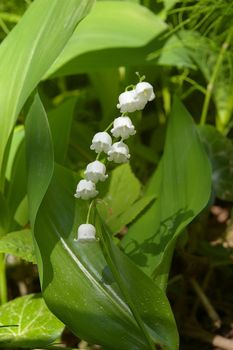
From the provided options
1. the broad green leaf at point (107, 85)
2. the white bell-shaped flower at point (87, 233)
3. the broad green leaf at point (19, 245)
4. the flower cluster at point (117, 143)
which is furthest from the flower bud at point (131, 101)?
→ the broad green leaf at point (107, 85)

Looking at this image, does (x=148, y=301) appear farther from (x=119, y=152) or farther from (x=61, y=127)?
(x=61, y=127)

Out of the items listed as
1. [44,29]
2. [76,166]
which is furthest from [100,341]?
[76,166]

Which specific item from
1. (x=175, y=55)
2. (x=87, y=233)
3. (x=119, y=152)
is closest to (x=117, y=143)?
(x=119, y=152)

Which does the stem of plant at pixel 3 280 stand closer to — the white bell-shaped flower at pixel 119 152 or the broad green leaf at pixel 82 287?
the broad green leaf at pixel 82 287

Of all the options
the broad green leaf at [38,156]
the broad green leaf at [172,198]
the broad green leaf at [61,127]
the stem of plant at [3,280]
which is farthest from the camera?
the broad green leaf at [61,127]

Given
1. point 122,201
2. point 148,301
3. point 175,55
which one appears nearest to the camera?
point 148,301

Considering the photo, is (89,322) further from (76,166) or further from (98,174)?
(76,166)

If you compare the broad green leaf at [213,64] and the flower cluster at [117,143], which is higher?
the flower cluster at [117,143]
